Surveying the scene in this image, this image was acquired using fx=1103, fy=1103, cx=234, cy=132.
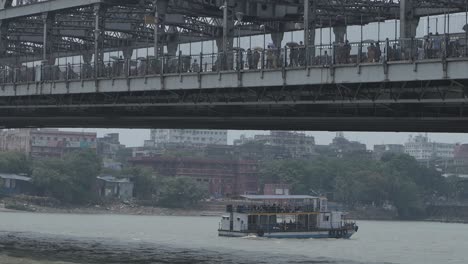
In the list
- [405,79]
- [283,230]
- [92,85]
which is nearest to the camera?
[405,79]

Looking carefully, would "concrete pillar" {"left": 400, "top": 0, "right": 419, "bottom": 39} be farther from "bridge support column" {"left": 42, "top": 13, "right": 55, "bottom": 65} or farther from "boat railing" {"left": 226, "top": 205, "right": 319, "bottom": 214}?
"boat railing" {"left": 226, "top": 205, "right": 319, "bottom": 214}

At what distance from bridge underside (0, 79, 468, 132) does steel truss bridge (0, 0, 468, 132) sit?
0.09m

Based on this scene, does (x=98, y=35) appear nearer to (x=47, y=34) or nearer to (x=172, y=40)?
(x=47, y=34)

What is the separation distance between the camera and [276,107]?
6638 cm

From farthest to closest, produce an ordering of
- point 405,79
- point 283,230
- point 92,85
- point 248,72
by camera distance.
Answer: point 283,230
point 92,85
point 248,72
point 405,79

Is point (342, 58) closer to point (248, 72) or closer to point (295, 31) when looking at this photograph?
point (248, 72)

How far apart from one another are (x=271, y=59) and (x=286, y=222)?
71545 millimetres

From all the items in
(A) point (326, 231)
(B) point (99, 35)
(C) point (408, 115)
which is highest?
(B) point (99, 35)

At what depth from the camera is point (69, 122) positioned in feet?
303

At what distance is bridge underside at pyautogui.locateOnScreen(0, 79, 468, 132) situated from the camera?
187ft

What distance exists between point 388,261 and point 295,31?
21.1 metres

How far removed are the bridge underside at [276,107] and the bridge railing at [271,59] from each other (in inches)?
57.7

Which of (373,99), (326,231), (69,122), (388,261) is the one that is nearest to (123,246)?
(69,122)

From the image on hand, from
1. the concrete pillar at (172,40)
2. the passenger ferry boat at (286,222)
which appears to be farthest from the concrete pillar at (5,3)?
the passenger ferry boat at (286,222)
